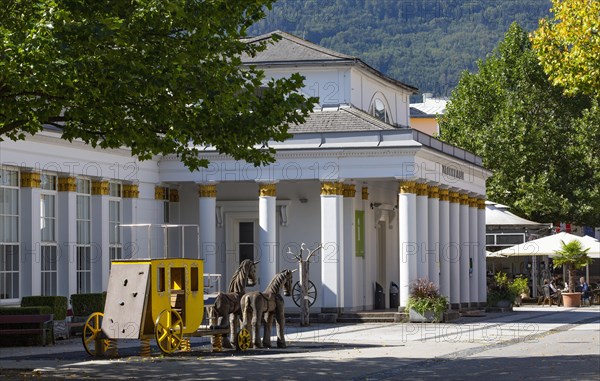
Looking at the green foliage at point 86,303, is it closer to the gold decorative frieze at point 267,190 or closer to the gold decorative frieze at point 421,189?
the gold decorative frieze at point 267,190

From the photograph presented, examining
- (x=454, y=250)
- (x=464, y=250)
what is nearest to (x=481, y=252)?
(x=464, y=250)

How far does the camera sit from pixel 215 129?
21.7 m

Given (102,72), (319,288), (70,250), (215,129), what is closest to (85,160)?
(70,250)

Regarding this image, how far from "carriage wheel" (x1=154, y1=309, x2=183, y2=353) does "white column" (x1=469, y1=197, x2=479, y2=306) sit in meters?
25.1

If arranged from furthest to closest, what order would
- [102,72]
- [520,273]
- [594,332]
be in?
[520,273] < [594,332] < [102,72]

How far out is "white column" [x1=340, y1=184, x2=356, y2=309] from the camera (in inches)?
1672

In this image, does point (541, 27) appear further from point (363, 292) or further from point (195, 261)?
point (195, 261)

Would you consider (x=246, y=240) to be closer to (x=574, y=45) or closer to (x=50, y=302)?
(x=50, y=302)

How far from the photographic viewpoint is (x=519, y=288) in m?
55.4

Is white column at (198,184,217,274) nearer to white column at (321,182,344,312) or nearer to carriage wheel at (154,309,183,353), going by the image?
white column at (321,182,344,312)

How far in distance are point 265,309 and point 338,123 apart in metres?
15.7

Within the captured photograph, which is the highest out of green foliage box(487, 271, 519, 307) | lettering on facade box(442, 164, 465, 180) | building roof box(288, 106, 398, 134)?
building roof box(288, 106, 398, 134)

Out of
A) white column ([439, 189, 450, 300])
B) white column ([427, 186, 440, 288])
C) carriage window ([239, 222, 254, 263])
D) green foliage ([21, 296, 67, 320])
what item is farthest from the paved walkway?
white column ([439, 189, 450, 300])

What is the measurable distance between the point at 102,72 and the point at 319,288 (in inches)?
1021
